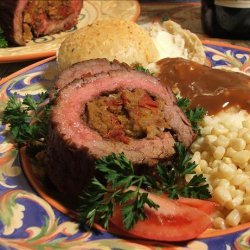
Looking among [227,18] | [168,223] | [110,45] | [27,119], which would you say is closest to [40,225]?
[168,223]

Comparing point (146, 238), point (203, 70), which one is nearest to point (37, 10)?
point (203, 70)

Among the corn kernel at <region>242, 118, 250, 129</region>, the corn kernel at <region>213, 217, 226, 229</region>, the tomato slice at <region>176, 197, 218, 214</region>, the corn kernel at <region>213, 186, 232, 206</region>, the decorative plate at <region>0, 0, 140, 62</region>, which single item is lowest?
the corn kernel at <region>213, 217, 226, 229</region>

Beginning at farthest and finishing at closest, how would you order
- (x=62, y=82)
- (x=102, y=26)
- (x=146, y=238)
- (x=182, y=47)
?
(x=182, y=47)
(x=102, y=26)
(x=62, y=82)
(x=146, y=238)

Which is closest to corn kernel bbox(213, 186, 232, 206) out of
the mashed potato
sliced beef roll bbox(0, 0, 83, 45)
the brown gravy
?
the mashed potato

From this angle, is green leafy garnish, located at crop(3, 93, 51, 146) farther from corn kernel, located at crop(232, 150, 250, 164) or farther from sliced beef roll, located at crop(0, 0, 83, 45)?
sliced beef roll, located at crop(0, 0, 83, 45)

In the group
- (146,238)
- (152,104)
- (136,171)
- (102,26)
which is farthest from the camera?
(102,26)

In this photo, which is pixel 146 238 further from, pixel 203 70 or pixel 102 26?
pixel 102 26
